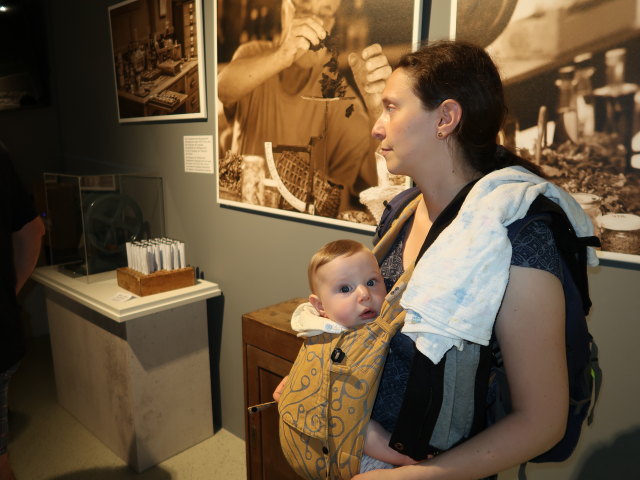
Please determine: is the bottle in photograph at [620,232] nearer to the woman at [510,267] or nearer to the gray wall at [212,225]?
the gray wall at [212,225]

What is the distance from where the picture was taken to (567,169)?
55.9 inches

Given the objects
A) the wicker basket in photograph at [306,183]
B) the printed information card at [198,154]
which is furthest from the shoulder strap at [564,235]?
the printed information card at [198,154]

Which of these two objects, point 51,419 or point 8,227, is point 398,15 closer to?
point 8,227

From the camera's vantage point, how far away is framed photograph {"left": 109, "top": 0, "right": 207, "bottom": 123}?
252 centimetres

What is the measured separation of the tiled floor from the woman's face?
208cm

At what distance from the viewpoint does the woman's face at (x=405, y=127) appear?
1068mm

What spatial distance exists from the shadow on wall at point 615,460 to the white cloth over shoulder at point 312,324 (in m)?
1.01

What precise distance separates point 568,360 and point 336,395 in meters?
0.51

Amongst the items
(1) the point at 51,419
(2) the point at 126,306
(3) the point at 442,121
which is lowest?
(1) the point at 51,419

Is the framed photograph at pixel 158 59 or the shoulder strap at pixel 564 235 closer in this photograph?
the shoulder strap at pixel 564 235

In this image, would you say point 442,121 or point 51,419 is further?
point 51,419

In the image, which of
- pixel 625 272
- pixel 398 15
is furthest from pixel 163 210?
pixel 625 272

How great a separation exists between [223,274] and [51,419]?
4.86ft

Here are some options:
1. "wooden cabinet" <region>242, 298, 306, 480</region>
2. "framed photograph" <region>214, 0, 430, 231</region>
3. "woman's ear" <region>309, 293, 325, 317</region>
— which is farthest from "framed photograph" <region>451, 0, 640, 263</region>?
"wooden cabinet" <region>242, 298, 306, 480</region>
